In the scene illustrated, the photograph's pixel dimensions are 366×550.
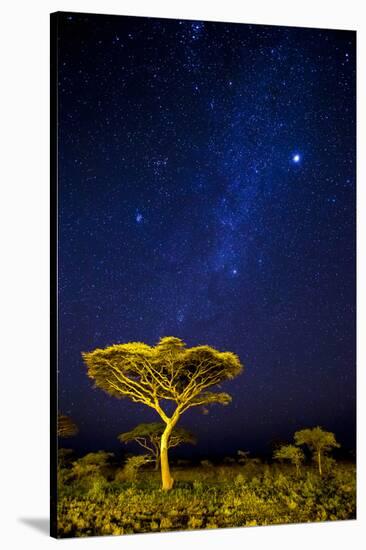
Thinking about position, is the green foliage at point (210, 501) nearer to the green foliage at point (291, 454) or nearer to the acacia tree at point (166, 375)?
the green foliage at point (291, 454)

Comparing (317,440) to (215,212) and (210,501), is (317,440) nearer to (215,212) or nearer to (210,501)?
(210,501)

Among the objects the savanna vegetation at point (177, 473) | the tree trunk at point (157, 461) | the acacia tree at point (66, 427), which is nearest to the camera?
the acacia tree at point (66, 427)

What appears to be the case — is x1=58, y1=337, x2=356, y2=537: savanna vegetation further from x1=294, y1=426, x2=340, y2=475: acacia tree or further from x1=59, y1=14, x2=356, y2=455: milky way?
x1=59, y1=14, x2=356, y2=455: milky way

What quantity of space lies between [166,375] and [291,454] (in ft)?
4.38

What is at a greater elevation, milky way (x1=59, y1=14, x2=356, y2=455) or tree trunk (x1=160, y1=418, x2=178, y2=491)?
milky way (x1=59, y1=14, x2=356, y2=455)

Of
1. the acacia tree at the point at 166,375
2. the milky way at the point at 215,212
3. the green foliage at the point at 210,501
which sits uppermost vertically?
the milky way at the point at 215,212

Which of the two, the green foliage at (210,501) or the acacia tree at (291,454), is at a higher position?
the acacia tree at (291,454)

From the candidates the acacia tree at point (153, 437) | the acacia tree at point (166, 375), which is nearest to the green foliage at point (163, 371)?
the acacia tree at point (166, 375)

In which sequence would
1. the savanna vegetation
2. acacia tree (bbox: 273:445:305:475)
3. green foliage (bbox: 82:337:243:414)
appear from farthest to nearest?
acacia tree (bbox: 273:445:305:475) → green foliage (bbox: 82:337:243:414) → the savanna vegetation

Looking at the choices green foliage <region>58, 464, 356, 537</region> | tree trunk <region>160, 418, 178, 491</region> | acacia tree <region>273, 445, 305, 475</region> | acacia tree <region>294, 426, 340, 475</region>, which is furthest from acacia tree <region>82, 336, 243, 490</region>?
acacia tree <region>294, 426, 340, 475</region>

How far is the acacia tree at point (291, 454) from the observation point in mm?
13695

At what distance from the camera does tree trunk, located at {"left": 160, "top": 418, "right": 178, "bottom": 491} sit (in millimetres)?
13281

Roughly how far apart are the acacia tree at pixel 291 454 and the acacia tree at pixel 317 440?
2.9 inches

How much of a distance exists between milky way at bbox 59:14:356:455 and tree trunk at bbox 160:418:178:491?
9.6 inches
